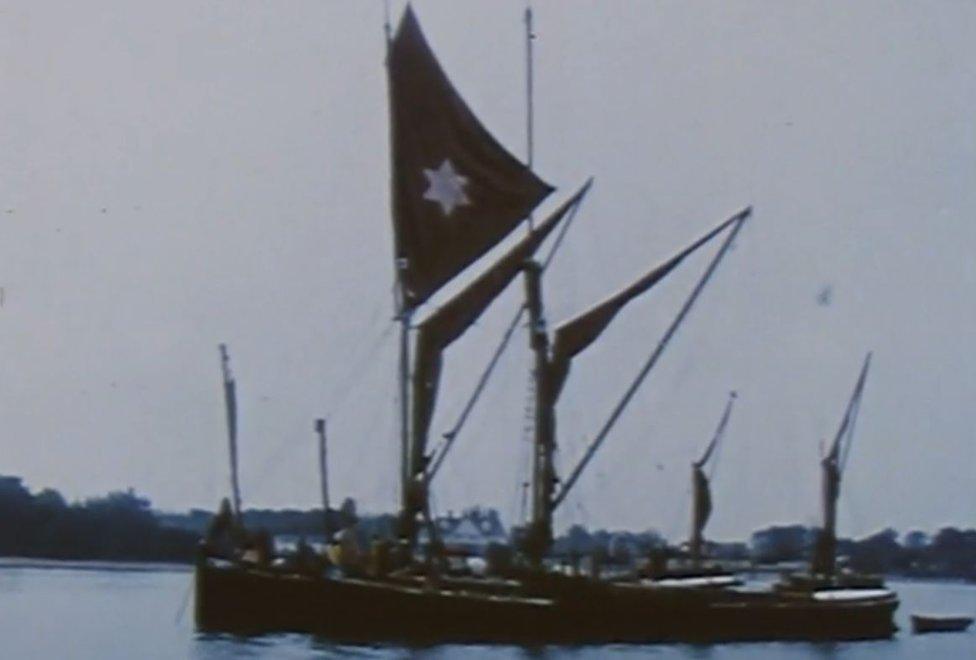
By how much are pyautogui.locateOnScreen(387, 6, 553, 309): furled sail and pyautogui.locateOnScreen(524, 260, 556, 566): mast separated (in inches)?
→ 85.3

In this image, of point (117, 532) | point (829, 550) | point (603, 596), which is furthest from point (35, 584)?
point (603, 596)

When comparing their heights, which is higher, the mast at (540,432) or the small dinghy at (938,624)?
the mast at (540,432)

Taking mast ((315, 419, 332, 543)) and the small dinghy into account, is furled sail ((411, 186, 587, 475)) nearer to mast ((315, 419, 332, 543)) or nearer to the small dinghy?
mast ((315, 419, 332, 543))

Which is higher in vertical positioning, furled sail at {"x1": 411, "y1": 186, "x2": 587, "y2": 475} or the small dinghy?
furled sail at {"x1": 411, "y1": 186, "x2": 587, "y2": 475}

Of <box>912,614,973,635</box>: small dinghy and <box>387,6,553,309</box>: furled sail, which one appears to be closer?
<box>387,6,553,309</box>: furled sail

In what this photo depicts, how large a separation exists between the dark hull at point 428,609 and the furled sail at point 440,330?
390 centimetres

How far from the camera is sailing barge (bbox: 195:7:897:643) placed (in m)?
76.6

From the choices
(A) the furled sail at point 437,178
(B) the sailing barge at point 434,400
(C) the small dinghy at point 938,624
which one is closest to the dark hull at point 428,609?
(B) the sailing barge at point 434,400

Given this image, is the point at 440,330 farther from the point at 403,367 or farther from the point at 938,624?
the point at 938,624

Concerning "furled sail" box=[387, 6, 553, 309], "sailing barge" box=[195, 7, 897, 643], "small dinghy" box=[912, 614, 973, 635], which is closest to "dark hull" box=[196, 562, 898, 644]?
"sailing barge" box=[195, 7, 897, 643]

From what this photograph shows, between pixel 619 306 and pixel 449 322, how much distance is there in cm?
532

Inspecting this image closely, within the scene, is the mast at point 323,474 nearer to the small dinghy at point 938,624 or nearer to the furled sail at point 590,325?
the furled sail at point 590,325

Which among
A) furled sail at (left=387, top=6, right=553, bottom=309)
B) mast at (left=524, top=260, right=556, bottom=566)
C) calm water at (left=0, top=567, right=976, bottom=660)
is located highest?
furled sail at (left=387, top=6, right=553, bottom=309)

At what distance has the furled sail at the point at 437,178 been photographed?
260ft
